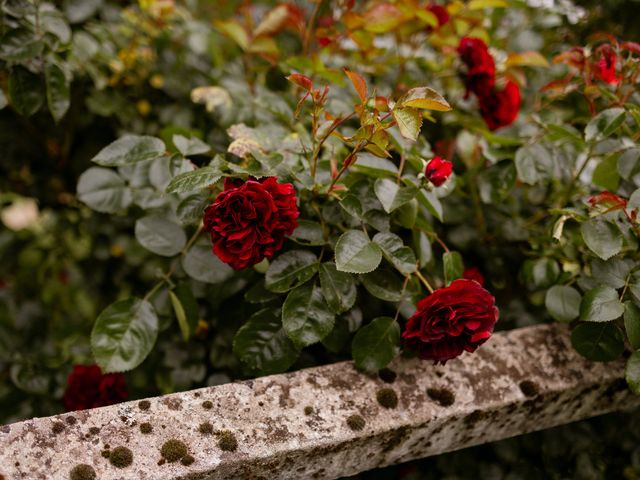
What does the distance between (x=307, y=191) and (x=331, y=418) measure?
457 millimetres

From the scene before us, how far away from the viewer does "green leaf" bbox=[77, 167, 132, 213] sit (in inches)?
48.6

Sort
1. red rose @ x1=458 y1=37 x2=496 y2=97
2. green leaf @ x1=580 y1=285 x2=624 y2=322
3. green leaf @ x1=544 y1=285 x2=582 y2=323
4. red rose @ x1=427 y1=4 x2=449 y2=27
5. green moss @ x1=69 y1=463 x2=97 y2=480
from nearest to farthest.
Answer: green moss @ x1=69 y1=463 x2=97 y2=480, green leaf @ x1=580 y1=285 x2=624 y2=322, green leaf @ x1=544 y1=285 x2=582 y2=323, red rose @ x1=458 y1=37 x2=496 y2=97, red rose @ x1=427 y1=4 x2=449 y2=27

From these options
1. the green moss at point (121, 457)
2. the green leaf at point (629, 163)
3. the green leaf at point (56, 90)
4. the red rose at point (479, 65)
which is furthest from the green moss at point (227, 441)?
the red rose at point (479, 65)

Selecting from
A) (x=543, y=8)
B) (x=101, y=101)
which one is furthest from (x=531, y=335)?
(x=101, y=101)

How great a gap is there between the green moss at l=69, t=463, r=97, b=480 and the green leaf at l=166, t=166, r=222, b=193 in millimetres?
454

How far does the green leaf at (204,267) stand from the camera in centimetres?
113

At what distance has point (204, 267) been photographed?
1.14m

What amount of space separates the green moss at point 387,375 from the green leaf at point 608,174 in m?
0.65

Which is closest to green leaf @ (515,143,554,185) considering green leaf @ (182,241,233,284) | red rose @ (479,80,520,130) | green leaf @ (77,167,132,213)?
red rose @ (479,80,520,130)

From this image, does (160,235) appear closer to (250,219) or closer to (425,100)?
(250,219)

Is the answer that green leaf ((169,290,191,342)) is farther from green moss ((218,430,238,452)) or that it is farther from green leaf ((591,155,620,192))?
green leaf ((591,155,620,192))

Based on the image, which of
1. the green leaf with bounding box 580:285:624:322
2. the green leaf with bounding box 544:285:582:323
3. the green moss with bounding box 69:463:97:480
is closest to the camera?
the green moss with bounding box 69:463:97:480

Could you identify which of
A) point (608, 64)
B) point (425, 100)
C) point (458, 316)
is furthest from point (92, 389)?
point (608, 64)

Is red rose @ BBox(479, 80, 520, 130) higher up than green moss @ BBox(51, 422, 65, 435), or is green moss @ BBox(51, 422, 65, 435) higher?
A: red rose @ BBox(479, 80, 520, 130)
